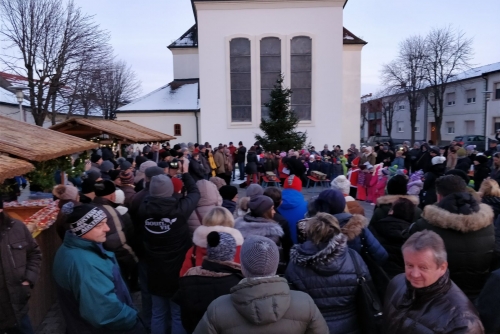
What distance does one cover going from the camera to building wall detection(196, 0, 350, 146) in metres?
26.7

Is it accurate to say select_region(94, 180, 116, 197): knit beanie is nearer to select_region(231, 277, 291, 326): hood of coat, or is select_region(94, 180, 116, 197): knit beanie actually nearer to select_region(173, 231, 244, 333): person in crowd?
select_region(173, 231, 244, 333): person in crowd

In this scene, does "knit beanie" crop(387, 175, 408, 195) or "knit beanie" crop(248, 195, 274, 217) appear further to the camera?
"knit beanie" crop(387, 175, 408, 195)

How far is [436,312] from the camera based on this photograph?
2195 mm

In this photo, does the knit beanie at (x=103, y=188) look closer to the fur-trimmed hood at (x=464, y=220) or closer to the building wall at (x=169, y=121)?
the fur-trimmed hood at (x=464, y=220)

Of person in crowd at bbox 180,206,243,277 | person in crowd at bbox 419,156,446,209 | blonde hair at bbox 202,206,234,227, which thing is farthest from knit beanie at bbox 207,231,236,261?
person in crowd at bbox 419,156,446,209

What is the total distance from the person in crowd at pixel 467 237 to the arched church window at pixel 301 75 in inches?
964

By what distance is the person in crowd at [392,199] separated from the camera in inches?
168

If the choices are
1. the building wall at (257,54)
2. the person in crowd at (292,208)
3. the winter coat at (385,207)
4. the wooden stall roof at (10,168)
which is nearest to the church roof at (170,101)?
the building wall at (257,54)

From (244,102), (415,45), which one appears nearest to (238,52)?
(244,102)

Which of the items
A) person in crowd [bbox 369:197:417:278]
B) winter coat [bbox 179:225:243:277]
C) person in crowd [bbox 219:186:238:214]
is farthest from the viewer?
person in crowd [bbox 219:186:238:214]

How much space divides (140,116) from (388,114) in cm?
3845

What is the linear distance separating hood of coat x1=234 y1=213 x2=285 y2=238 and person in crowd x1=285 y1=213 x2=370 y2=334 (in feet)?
2.84

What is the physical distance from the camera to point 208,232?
342 centimetres

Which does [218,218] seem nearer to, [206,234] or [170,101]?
[206,234]
